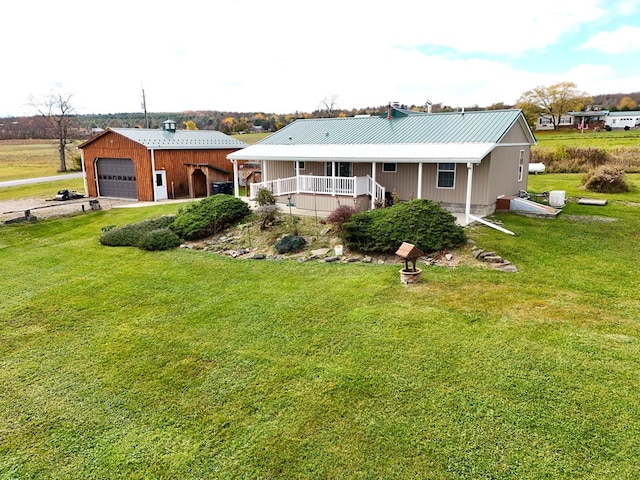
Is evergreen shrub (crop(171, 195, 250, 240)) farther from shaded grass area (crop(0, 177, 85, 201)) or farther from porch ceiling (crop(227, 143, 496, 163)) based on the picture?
shaded grass area (crop(0, 177, 85, 201))

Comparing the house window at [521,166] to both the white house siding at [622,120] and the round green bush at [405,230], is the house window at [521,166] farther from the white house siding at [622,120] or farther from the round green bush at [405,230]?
the white house siding at [622,120]

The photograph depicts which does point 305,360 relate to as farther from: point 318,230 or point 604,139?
point 604,139

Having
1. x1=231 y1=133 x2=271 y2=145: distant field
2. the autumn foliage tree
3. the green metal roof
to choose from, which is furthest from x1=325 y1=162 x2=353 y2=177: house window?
the autumn foliage tree

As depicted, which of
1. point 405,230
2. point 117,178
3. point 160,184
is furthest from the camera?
point 117,178

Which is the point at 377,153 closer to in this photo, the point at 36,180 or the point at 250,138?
the point at 36,180

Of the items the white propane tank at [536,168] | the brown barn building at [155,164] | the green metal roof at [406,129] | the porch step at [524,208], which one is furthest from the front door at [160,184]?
the white propane tank at [536,168]

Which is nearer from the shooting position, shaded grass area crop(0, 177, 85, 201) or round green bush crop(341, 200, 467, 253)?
round green bush crop(341, 200, 467, 253)

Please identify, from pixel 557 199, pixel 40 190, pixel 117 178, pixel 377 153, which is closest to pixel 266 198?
pixel 377 153

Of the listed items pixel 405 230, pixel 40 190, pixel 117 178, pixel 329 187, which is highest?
pixel 117 178
